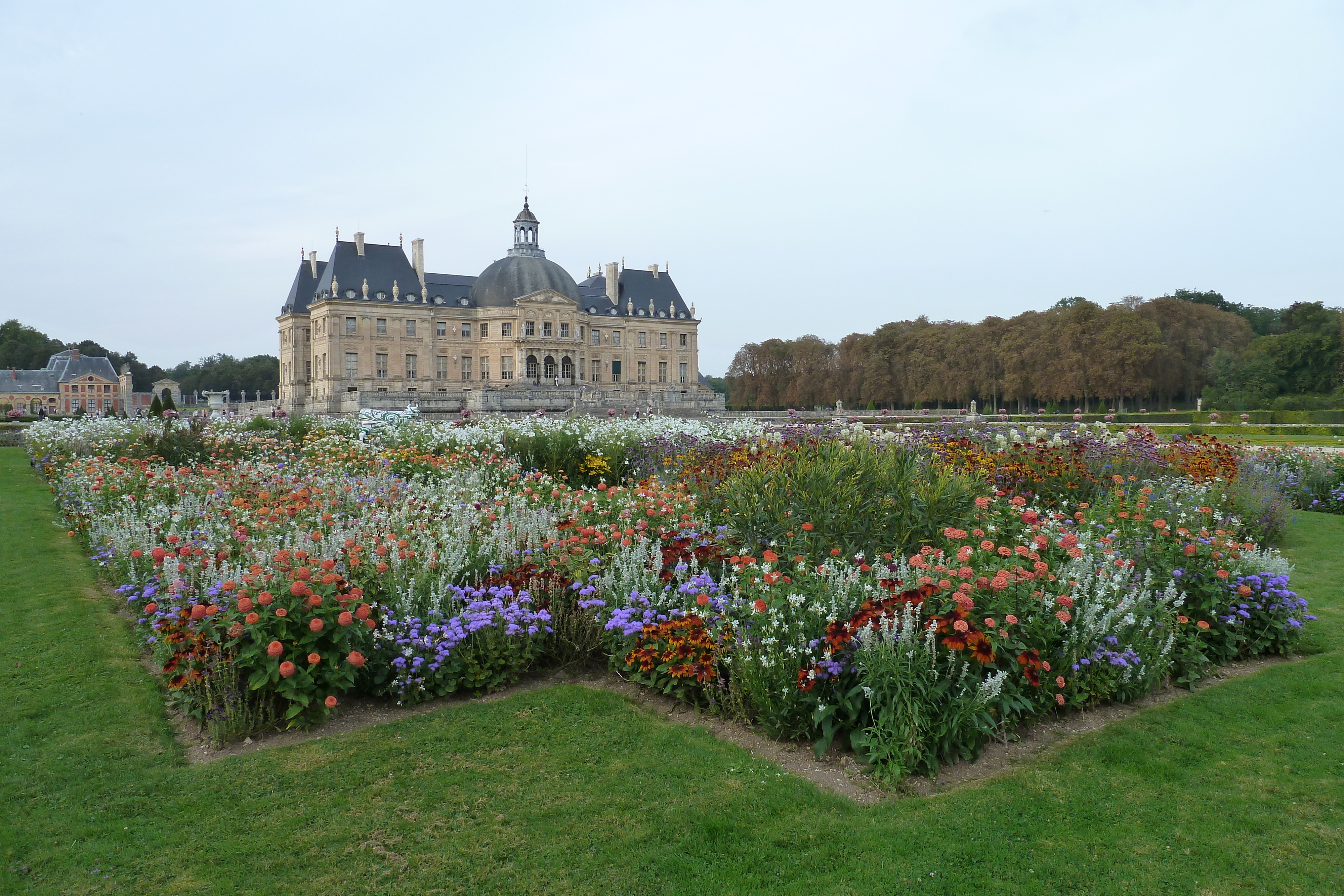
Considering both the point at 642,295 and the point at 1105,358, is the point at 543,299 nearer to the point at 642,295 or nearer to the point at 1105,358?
the point at 642,295

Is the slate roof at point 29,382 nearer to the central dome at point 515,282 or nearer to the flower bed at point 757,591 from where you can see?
the central dome at point 515,282

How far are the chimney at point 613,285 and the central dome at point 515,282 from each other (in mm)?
4940

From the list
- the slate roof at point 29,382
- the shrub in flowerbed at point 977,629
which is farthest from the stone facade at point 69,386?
the shrub in flowerbed at point 977,629

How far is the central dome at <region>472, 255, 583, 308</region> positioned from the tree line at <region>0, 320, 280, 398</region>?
34.7 metres

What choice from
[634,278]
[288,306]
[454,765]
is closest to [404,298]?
[288,306]

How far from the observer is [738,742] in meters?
4.78

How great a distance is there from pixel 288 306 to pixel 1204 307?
6395 cm

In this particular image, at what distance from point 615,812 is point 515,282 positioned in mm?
60098

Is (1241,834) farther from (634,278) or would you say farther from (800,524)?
(634,278)

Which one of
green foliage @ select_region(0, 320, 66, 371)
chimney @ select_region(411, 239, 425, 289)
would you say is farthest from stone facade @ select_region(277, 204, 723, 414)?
green foliage @ select_region(0, 320, 66, 371)

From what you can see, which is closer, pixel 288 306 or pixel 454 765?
pixel 454 765

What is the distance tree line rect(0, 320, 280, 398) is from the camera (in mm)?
91312

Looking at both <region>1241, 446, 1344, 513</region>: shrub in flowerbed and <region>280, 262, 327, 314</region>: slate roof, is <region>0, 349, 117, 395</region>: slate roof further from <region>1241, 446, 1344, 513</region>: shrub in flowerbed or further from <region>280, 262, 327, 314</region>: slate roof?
<region>1241, 446, 1344, 513</region>: shrub in flowerbed

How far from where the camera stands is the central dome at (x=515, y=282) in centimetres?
6106
